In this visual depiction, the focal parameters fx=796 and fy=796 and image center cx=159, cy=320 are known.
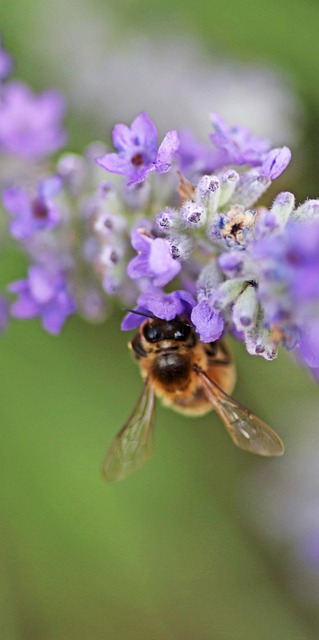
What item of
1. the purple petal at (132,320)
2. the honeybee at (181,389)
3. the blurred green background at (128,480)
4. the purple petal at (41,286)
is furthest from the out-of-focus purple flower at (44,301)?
the blurred green background at (128,480)

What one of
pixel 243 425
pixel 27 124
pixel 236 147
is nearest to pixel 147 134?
pixel 236 147

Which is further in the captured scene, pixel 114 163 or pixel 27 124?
pixel 27 124

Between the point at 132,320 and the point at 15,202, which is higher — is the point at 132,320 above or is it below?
below

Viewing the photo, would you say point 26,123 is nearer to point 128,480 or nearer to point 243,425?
point 243,425

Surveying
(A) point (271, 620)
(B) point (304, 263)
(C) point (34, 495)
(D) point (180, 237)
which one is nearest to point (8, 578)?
(C) point (34, 495)

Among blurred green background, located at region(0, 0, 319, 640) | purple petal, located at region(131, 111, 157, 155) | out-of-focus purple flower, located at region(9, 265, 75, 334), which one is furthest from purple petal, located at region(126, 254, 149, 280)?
blurred green background, located at region(0, 0, 319, 640)

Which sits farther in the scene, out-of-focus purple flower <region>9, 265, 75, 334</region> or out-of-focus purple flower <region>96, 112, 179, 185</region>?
out-of-focus purple flower <region>9, 265, 75, 334</region>

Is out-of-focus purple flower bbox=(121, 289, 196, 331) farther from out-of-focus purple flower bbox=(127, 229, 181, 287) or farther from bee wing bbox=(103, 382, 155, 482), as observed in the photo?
bee wing bbox=(103, 382, 155, 482)
